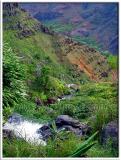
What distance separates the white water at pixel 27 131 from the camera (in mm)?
3543

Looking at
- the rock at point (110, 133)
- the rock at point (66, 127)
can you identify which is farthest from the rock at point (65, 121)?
the rock at point (110, 133)

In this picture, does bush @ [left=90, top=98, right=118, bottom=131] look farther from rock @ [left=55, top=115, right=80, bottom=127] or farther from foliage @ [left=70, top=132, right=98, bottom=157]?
foliage @ [left=70, top=132, right=98, bottom=157]

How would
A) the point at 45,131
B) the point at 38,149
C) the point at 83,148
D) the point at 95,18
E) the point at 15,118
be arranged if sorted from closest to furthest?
1. the point at 83,148
2. the point at 38,149
3. the point at 45,131
4. the point at 15,118
5. the point at 95,18

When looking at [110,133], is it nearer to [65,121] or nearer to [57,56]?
[65,121]

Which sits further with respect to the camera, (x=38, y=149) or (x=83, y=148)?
(x=38, y=149)

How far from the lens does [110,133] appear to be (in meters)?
3.47

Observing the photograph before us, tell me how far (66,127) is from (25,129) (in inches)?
13.0

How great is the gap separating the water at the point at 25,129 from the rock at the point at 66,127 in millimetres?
49

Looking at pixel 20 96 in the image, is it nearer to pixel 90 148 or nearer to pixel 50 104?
pixel 50 104

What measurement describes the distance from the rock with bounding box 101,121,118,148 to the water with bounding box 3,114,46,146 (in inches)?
18.5

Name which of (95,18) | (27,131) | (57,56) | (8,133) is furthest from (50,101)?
(57,56)

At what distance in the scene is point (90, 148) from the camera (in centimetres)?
343

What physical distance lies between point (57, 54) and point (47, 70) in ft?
5.13

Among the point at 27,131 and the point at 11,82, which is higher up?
the point at 11,82
